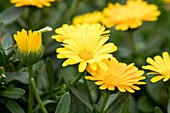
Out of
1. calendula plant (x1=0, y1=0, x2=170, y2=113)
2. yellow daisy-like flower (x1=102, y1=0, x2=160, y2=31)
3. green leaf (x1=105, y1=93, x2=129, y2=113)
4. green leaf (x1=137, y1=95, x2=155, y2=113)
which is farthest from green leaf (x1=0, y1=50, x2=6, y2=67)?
green leaf (x1=137, y1=95, x2=155, y2=113)

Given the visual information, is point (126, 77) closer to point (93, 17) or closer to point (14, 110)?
point (14, 110)

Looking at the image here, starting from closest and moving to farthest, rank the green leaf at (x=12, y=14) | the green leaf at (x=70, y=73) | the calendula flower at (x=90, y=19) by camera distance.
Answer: the green leaf at (x=70, y=73) < the green leaf at (x=12, y=14) < the calendula flower at (x=90, y=19)

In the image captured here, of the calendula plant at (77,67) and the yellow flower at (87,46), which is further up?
the yellow flower at (87,46)

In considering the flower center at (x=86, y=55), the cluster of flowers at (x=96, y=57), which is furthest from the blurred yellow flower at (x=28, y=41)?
the flower center at (x=86, y=55)

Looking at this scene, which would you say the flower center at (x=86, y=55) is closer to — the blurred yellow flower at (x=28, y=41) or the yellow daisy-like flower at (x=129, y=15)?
the blurred yellow flower at (x=28, y=41)

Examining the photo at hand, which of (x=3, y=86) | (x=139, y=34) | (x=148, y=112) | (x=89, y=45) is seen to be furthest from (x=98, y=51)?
(x=139, y=34)

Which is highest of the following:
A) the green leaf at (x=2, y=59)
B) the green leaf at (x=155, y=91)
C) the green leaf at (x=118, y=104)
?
the green leaf at (x=2, y=59)

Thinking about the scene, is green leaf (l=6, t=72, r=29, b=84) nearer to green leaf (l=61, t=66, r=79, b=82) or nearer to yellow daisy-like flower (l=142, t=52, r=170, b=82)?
green leaf (l=61, t=66, r=79, b=82)
